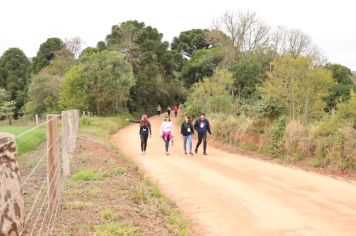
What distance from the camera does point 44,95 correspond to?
47938 millimetres

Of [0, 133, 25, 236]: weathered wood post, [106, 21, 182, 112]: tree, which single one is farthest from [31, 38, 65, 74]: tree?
[0, 133, 25, 236]: weathered wood post

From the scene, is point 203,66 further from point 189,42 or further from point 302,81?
point 302,81

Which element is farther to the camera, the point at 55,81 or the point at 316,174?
the point at 55,81

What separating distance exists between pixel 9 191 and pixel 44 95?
45759mm

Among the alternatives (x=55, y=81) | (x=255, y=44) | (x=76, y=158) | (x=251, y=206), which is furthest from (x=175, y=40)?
(x=251, y=206)

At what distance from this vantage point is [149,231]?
7738mm

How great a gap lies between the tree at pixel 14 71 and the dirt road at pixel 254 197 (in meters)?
52.1

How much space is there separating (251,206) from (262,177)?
3853mm

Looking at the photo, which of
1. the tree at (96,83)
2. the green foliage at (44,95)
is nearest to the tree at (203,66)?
the tree at (96,83)

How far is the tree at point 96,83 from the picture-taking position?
4325cm

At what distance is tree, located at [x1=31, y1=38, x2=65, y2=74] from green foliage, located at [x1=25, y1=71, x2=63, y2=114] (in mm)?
16560

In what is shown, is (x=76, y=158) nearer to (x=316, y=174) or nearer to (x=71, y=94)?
(x=316, y=174)

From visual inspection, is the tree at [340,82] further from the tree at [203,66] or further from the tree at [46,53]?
the tree at [46,53]

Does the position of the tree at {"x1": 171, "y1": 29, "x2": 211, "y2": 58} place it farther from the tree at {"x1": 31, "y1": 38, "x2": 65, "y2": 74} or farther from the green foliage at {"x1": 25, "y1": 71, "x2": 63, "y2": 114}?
the green foliage at {"x1": 25, "y1": 71, "x2": 63, "y2": 114}
